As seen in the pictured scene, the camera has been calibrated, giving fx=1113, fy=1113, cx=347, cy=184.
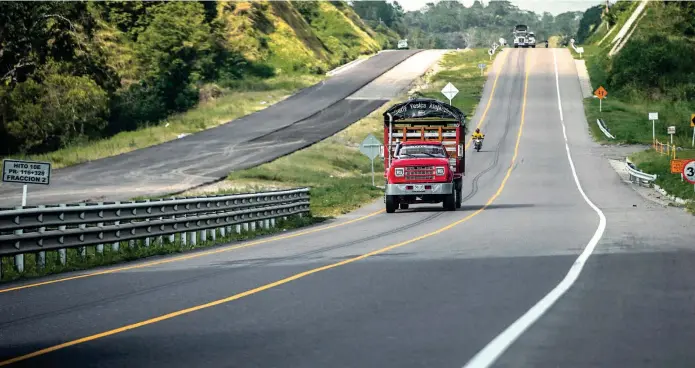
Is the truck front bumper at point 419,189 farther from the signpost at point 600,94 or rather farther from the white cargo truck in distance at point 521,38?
the white cargo truck in distance at point 521,38

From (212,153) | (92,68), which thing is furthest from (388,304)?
(92,68)

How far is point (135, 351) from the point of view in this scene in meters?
9.43

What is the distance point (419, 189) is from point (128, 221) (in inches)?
500

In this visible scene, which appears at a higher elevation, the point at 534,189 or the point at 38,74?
the point at 38,74

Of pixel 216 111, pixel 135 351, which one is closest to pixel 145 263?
pixel 135 351

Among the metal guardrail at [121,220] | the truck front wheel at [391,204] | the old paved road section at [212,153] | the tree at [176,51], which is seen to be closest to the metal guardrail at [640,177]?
the truck front wheel at [391,204]

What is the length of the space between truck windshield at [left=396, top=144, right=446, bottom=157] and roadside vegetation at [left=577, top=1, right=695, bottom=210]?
36127 millimetres

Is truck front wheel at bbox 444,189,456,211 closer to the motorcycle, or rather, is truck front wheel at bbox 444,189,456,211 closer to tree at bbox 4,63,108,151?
the motorcycle

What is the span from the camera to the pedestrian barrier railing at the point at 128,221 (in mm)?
18250

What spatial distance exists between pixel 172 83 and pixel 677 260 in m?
75.6

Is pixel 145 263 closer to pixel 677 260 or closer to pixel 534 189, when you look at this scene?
pixel 677 260

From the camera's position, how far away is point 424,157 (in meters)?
34.6

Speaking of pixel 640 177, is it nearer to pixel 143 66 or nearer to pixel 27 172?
pixel 27 172

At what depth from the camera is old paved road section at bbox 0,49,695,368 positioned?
9164 millimetres
